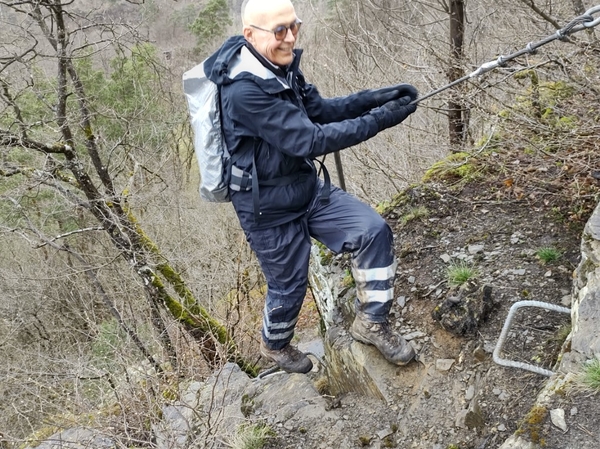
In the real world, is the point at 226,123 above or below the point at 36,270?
above

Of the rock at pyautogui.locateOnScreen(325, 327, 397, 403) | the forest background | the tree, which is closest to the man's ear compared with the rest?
the forest background

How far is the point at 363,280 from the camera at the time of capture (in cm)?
355

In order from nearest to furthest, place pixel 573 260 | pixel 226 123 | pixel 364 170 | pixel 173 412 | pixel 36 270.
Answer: pixel 226 123
pixel 573 260
pixel 173 412
pixel 364 170
pixel 36 270

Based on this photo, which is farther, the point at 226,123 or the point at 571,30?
the point at 226,123

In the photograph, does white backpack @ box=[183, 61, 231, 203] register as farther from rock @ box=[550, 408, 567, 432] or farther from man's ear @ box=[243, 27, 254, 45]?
rock @ box=[550, 408, 567, 432]

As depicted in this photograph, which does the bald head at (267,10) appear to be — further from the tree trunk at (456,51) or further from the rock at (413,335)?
the tree trunk at (456,51)

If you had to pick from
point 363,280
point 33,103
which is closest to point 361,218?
point 363,280

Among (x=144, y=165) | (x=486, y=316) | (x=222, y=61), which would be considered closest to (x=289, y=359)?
(x=486, y=316)

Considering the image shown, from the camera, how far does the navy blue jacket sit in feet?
9.57

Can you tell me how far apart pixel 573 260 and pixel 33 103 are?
1401 cm

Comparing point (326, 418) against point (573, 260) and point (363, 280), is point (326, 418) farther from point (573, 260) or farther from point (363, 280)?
point (573, 260)

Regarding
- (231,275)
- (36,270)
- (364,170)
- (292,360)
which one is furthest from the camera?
(36,270)

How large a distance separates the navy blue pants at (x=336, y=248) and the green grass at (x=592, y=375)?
129 centimetres

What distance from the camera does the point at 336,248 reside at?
3607 millimetres
